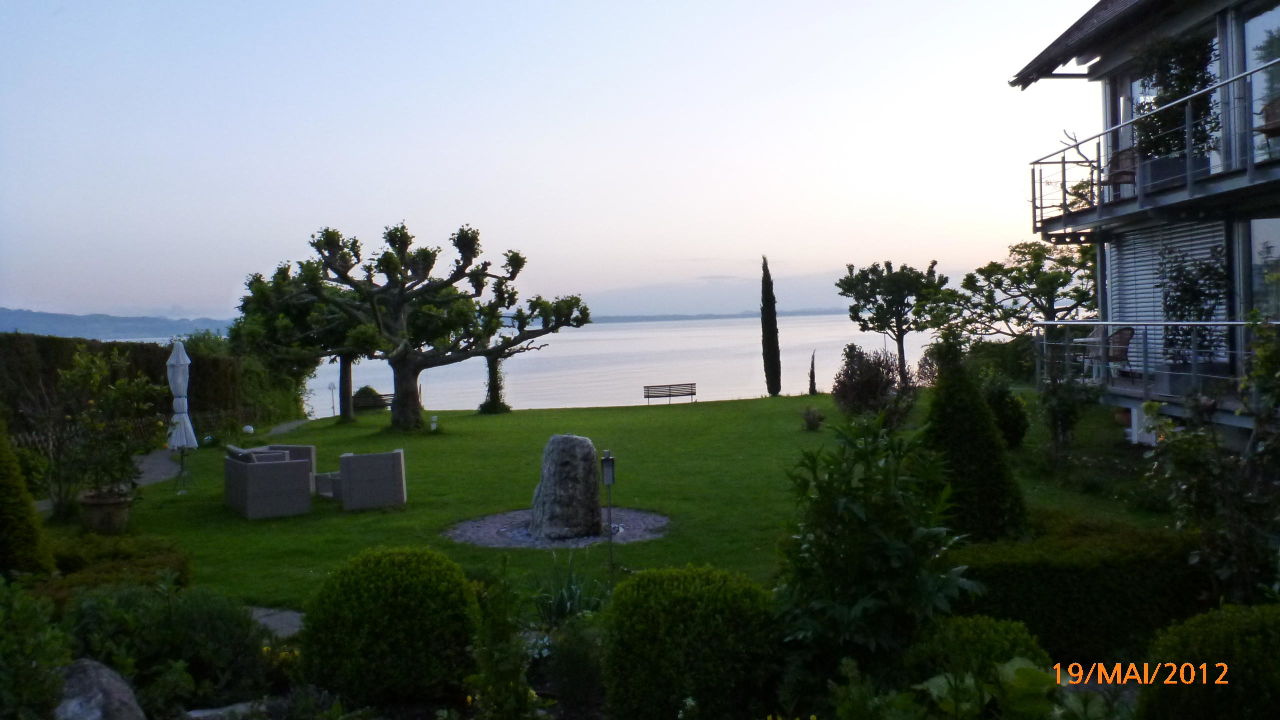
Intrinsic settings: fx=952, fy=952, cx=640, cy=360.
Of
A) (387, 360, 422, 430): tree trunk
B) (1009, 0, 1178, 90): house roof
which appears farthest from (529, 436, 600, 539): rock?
(387, 360, 422, 430): tree trunk

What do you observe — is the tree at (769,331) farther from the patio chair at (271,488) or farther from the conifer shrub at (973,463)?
the conifer shrub at (973,463)

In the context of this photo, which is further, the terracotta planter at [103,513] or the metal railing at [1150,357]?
the terracotta planter at [103,513]

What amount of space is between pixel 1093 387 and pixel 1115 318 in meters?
4.70

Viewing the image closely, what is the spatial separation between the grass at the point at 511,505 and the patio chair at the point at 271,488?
0.80ft

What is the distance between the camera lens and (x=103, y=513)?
470 inches

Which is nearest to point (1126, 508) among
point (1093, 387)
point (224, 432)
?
point (1093, 387)

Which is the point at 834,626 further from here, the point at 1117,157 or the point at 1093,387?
the point at 1117,157

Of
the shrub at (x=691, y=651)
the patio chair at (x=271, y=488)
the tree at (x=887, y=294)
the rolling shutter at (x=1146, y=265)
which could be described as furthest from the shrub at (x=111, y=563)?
the tree at (x=887, y=294)

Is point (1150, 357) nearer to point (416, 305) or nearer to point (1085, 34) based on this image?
point (1085, 34)

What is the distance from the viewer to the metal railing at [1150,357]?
38.1 feet

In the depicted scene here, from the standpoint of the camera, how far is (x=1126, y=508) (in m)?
10.6

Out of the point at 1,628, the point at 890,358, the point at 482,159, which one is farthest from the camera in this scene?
the point at 890,358

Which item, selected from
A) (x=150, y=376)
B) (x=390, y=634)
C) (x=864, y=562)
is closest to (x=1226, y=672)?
(x=864, y=562)

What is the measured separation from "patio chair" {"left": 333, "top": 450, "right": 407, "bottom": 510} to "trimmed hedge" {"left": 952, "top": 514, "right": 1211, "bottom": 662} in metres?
9.39
